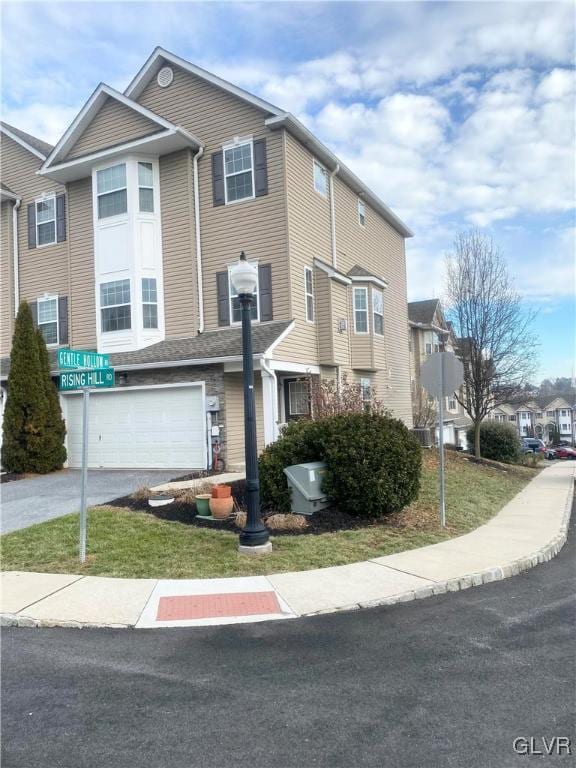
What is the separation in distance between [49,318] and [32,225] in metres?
3.38

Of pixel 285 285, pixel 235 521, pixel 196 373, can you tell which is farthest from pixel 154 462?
pixel 235 521

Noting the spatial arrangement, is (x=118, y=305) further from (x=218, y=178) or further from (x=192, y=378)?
(x=218, y=178)

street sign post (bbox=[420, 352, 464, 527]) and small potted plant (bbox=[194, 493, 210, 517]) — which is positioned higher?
street sign post (bbox=[420, 352, 464, 527])

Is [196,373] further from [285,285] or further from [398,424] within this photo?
[398,424]

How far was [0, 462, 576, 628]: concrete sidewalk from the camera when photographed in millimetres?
5289

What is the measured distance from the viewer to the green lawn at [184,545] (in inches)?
267

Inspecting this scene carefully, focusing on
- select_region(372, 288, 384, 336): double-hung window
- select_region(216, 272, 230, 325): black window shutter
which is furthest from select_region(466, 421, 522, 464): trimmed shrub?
select_region(216, 272, 230, 325): black window shutter

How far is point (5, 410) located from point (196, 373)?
547 centimetres

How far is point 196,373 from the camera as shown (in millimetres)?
14727

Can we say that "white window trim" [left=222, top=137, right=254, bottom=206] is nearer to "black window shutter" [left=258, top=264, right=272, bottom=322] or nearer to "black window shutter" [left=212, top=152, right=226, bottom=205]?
"black window shutter" [left=212, top=152, right=226, bottom=205]

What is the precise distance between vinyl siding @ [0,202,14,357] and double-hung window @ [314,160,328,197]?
1075cm

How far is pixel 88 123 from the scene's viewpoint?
17.5 meters

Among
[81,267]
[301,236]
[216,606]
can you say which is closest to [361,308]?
[301,236]

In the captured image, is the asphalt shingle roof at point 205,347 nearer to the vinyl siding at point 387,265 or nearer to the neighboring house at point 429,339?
the vinyl siding at point 387,265
